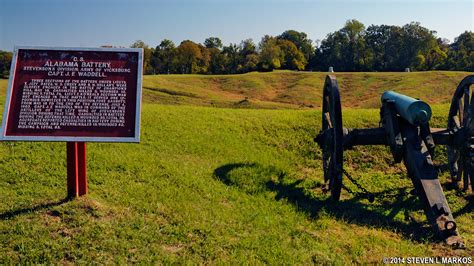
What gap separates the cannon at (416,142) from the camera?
498 centimetres

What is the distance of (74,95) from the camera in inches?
204

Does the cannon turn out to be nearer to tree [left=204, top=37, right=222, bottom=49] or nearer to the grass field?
the grass field

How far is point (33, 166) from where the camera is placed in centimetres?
672

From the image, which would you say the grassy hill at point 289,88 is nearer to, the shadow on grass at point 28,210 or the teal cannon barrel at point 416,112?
the teal cannon barrel at point 416,112

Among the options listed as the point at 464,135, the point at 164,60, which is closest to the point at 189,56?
the point at 164,60

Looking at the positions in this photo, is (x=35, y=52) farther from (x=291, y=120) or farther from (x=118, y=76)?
(x=291, y=120)

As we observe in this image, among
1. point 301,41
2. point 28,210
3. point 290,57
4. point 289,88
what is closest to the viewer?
point 28,210

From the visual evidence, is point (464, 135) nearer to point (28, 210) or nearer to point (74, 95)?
point (74, 95)

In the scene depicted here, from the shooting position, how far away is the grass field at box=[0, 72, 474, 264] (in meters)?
4.49

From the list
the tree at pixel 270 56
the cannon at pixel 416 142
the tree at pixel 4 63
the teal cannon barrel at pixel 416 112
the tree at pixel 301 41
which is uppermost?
the tree at pixel 301 41

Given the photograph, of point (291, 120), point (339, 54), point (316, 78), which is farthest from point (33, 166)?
point (339, 54)

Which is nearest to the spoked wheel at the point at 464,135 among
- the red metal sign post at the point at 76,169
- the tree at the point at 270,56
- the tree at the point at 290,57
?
the red metal sign post at the point at 76,169

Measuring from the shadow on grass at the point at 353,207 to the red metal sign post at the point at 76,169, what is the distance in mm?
2307

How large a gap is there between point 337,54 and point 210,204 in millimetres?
54993
